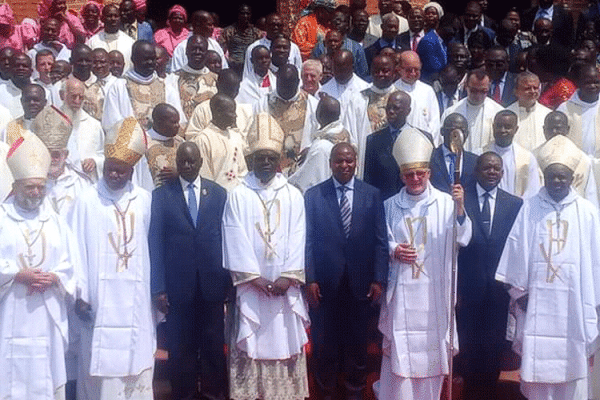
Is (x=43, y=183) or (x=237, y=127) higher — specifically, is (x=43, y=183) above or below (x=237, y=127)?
below

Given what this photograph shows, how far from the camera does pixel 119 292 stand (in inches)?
285

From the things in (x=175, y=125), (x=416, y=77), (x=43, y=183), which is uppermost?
(x=416, y=77)

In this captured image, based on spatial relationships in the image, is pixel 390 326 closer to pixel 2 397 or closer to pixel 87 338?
pixel 87 338

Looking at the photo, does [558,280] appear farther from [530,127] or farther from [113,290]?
[113,290]

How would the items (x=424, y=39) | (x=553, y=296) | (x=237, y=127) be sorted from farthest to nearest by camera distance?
(x=424, y=39)
(x=237, y=127)
(x=553, y=296)

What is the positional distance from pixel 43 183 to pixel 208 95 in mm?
3546

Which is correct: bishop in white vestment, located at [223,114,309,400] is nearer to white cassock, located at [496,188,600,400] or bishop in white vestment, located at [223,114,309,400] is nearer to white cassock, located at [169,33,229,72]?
white cassock, located at [496,188,600,400]

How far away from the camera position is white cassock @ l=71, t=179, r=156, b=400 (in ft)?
23.6

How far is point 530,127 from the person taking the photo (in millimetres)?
9484

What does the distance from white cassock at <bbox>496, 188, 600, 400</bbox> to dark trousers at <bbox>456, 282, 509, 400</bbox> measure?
29 centimetres

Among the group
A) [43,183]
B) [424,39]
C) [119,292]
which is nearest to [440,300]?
[119,292]

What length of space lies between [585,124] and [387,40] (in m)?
2.85

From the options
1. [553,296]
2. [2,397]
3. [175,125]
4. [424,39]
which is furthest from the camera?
[424,39]

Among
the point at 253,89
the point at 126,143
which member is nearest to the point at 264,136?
the point at 126,143
